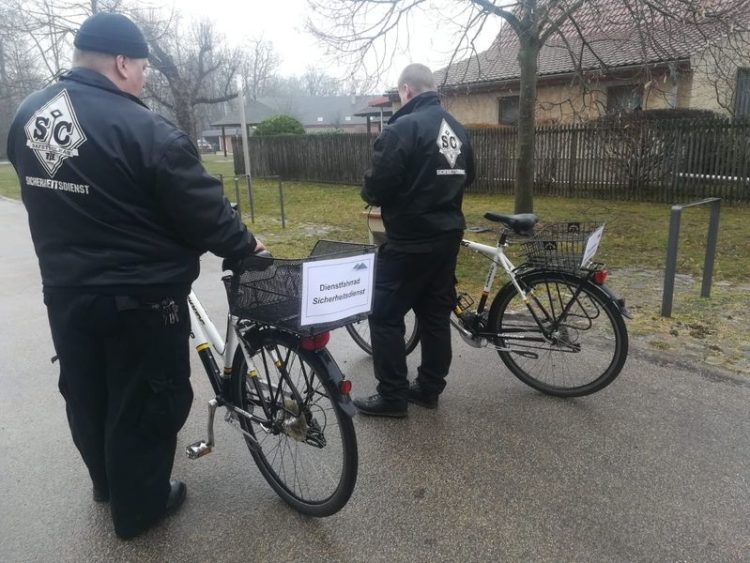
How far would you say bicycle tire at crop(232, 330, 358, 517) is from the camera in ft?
8.15

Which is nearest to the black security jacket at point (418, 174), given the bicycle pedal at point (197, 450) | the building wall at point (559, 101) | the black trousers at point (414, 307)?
the black trousers at point (414, 307)

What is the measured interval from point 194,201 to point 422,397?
1987 millimetres

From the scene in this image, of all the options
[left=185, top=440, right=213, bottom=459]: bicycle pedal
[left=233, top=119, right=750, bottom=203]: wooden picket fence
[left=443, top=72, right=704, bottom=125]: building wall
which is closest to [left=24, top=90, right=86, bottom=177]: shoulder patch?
[left=185, top=440, right=213, bottom=459]: bicycle pedal

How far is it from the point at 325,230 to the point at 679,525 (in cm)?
825

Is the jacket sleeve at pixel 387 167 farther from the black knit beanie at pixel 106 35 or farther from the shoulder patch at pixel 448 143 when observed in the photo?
Result: the black knit beanie at pixel 106 35

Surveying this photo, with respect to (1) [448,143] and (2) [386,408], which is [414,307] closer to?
(2) [386,408]

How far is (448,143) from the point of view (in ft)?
10.7

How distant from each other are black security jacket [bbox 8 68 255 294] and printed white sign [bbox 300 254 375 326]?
0.40 meters

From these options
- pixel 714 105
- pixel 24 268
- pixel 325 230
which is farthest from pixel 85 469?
pixel 714 105

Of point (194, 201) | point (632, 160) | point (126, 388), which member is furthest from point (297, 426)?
point (632, 160)

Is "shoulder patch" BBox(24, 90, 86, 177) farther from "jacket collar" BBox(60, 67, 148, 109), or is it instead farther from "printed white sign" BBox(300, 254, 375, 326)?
"printed white sign" BBox(300, 254, 375, 326)

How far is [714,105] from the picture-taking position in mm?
15711

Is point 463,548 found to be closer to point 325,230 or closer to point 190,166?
point 190,166

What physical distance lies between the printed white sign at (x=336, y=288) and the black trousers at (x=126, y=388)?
0.51 meters
